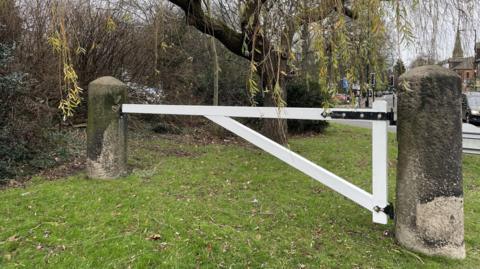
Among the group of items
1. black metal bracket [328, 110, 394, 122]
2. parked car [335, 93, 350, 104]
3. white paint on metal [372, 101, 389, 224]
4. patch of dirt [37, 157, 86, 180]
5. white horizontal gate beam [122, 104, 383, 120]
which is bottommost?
patch of dirt [37, 157, 86, 180]

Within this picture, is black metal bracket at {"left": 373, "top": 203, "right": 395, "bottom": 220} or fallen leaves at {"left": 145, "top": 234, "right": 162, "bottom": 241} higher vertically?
black metal bracket at {"left": 373, "top": 203, "right": 395, "bottom": 220}

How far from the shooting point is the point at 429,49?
341 cm

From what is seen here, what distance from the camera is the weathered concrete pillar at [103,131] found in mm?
4602

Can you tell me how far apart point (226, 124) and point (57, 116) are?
4310mm

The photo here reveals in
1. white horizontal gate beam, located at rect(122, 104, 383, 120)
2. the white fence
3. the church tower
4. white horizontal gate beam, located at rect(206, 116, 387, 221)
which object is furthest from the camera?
the white fence

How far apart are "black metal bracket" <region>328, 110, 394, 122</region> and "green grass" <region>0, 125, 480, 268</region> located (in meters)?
1.02

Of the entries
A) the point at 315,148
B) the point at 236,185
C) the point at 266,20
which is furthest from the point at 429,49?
the point at 315,148

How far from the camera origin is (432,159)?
2.85 metres

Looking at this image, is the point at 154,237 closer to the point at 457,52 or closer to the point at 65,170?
the point at 65,170

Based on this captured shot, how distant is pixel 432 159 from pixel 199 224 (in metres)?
1.98

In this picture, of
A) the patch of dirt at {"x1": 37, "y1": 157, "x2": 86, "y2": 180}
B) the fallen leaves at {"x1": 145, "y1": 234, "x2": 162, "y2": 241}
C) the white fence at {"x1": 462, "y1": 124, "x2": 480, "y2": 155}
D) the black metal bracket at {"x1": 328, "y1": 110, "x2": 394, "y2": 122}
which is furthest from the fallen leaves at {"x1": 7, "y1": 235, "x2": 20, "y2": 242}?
the white fence at {"x1": 462, "y1": 124, "x2": 480, "y2": 155}

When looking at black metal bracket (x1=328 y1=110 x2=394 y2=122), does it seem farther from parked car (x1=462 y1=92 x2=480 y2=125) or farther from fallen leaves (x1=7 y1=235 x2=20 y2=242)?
parked car (x1=462 y1=92 x2=480 y2=125)

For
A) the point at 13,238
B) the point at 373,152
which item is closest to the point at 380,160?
the point at 373,152

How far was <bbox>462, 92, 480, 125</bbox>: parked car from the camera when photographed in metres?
17.0
